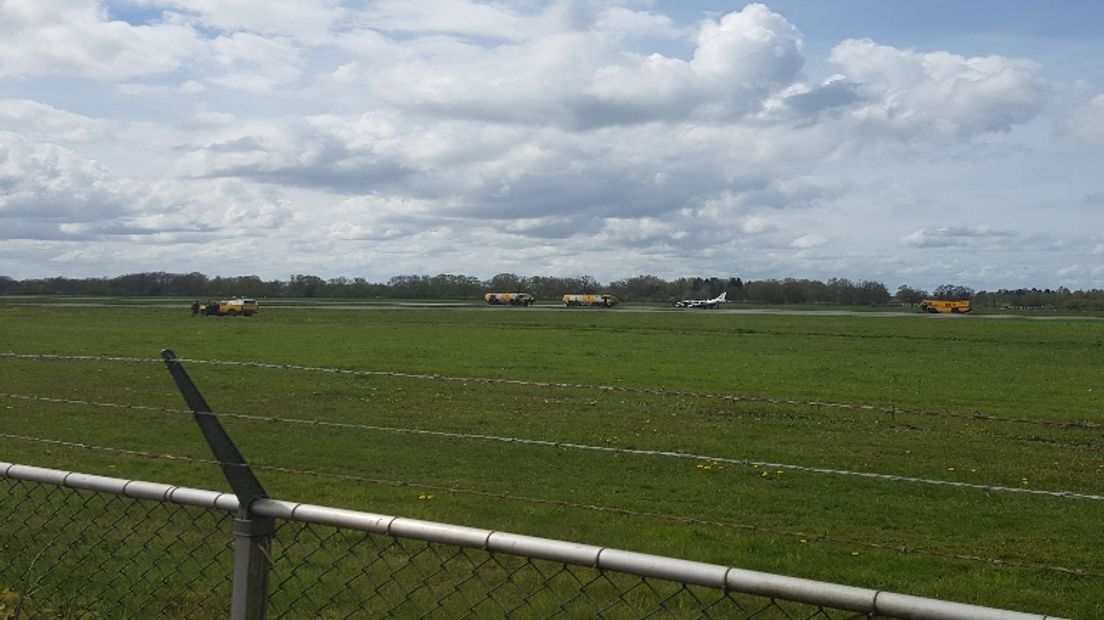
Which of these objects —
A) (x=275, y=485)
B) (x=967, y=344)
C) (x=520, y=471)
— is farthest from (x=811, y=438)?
(x=967, y=344)

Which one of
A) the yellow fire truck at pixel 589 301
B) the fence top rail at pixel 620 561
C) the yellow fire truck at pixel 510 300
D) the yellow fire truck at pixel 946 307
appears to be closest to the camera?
the fence top rail at pixel 620 561

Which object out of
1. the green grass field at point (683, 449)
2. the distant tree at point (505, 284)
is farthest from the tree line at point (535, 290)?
the green grass field at point (683, 449)

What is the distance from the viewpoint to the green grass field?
26.5ft

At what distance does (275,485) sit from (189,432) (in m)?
4.43

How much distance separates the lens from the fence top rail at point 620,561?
248 cm

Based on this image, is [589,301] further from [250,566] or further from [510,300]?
[250,566]

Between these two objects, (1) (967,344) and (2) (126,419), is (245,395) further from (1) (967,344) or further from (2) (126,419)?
(1) (967,344)

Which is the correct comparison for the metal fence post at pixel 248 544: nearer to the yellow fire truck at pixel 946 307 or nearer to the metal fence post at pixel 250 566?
the metal fence post at pixel 250 566

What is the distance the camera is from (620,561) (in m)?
2.87

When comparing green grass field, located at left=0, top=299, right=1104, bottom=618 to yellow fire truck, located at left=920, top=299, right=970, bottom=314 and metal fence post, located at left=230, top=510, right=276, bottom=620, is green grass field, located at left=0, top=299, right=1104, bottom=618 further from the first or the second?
yellow fire truck, located at left=920, top=299, right=970, bottom=314

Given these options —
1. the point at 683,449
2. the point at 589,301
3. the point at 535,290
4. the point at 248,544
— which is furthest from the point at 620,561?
the point at 535,290

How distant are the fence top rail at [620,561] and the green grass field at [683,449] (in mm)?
1088

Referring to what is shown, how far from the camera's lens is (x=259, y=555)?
3.50 metres

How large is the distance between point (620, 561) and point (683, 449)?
11079 mm
